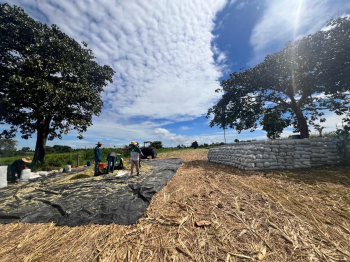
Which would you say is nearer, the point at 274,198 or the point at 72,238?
the point at 72,238

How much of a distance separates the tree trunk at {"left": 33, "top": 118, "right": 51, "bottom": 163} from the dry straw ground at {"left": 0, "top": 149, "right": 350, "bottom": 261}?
36.0 feet

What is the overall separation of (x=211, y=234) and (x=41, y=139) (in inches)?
579

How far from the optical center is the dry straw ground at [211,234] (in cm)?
201

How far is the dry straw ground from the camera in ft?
6.58

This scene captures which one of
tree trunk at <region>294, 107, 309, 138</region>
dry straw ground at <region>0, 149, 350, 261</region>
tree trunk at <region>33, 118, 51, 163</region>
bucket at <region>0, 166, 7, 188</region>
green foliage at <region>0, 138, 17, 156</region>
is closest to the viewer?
dry straw ground at <region>0, 149, 350, 261</region>

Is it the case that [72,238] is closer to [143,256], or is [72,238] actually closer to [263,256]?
[143,256]

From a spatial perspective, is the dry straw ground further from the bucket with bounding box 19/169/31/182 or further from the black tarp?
the bucket with bounding box 19/169/31/182

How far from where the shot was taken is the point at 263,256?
1908 mm

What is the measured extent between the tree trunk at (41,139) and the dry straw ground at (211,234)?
36.0 feet

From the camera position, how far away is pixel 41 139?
11.8m

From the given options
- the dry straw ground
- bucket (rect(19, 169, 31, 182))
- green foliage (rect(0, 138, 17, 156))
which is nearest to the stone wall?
the dry straw ground

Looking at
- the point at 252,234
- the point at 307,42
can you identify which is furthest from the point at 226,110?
the point at 252,234

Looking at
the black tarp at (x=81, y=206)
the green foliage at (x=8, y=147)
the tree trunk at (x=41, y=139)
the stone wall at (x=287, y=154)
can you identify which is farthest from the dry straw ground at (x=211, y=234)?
the green foliage at (x=8, y=147)

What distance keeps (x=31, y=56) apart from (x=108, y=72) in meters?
6.08
